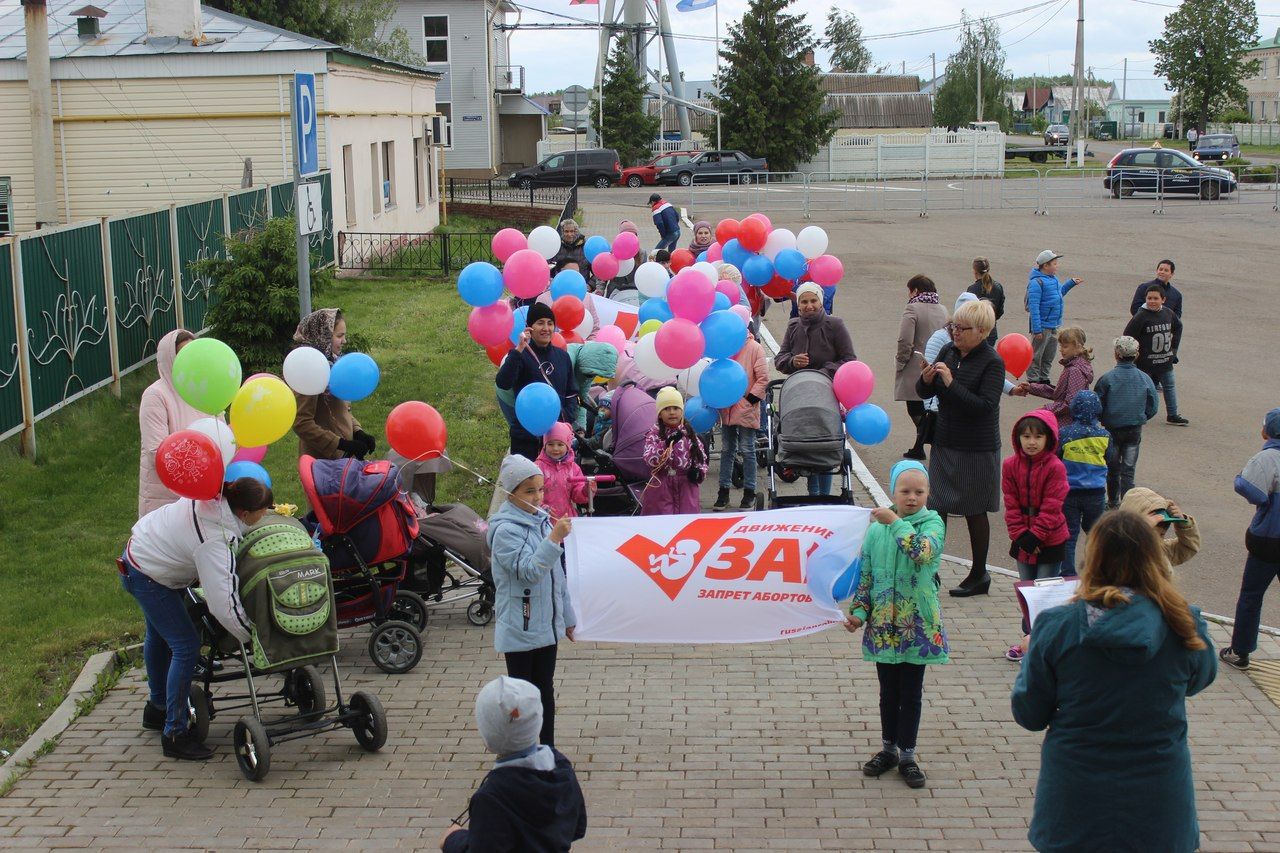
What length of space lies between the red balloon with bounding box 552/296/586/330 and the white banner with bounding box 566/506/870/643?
4543mm

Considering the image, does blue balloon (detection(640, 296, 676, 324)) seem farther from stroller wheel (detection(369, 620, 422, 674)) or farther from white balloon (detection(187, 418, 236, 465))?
white balloon (detection(187, 418, 236, 465))

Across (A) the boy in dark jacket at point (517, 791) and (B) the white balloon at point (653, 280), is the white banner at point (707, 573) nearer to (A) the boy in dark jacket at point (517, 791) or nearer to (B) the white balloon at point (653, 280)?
(A) the boy in dark jacket at point (517, 791)

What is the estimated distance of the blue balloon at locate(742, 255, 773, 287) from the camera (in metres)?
13.6

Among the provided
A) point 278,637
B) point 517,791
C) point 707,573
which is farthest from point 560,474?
point 517,791

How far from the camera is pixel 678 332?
9516 mm

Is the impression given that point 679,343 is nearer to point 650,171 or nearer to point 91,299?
point 91,299

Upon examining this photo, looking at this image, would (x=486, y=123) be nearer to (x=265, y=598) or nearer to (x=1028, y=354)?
(x=1028, y=354)

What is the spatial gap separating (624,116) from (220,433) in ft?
192

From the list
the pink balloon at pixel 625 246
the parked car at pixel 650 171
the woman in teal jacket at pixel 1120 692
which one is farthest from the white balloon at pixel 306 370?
the parked car at pixel 650 171

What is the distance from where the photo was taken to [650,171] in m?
54.7

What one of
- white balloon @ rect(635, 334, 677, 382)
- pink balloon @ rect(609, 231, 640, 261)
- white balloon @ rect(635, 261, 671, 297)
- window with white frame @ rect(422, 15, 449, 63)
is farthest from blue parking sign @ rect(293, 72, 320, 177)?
window with white frame @ rect(422, 15, 449, 63)

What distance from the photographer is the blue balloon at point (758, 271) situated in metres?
13.6

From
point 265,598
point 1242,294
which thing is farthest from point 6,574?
point 1242,294

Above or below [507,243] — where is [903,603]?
below
